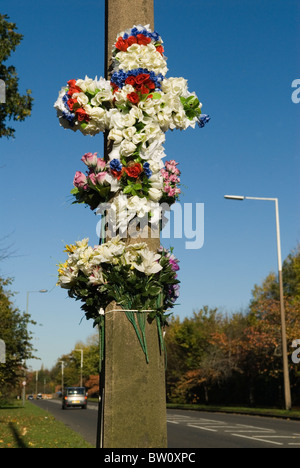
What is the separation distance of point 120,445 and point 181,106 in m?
2.20

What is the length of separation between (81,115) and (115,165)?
45cm

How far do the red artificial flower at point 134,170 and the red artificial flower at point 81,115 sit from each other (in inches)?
18.8

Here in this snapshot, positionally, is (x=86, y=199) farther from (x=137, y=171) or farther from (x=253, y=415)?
(x=253, y=415)

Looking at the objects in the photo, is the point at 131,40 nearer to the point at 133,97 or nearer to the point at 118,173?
the point at 133,97

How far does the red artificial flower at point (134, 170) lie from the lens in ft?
11.6

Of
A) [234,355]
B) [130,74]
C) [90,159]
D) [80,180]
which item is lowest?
[234,355]

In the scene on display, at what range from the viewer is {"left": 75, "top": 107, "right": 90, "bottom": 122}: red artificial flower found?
12.1ft

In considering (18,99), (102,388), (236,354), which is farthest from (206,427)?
(236,354)

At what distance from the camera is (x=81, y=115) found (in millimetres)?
3693

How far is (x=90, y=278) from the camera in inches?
136

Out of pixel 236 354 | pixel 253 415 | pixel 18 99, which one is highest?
pixel 18 99

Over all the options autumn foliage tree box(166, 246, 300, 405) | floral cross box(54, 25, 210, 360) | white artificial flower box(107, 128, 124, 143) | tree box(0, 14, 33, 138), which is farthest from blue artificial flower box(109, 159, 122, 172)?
autumn foliage tree box(166, 246, 300, 405)

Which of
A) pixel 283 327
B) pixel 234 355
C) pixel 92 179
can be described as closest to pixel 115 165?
pixel 92 179

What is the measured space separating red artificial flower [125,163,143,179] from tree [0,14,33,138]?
36.7 ft
